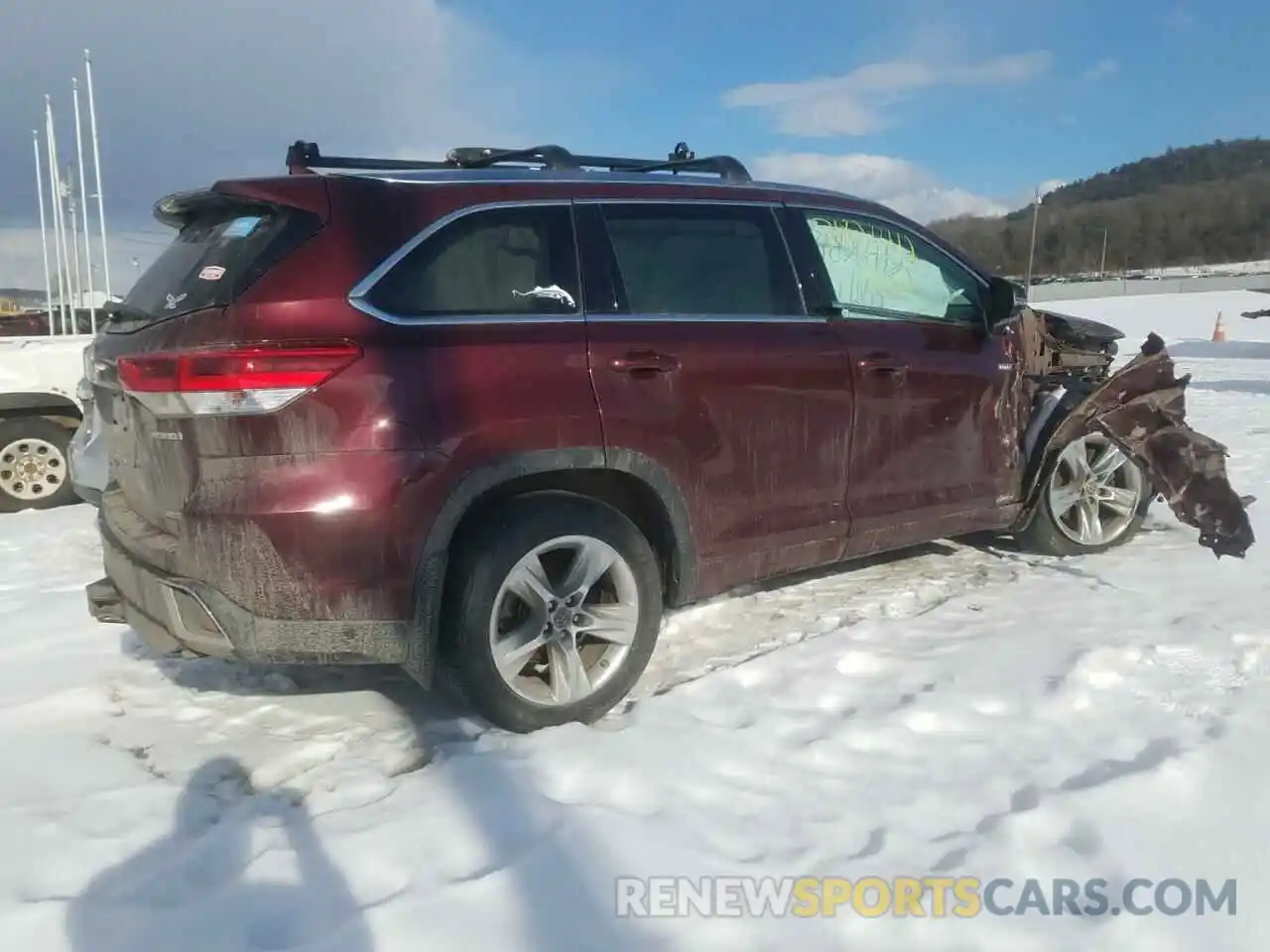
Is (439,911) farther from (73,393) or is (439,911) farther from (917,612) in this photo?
(73,393)

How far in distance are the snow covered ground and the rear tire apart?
299 centimetres

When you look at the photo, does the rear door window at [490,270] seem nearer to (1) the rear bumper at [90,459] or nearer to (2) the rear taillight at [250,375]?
(2) the rear taillight at [250,375]

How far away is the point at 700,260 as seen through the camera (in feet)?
12.3

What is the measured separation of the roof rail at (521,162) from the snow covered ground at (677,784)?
6.32ft

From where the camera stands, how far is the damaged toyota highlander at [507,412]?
2883 millimetres

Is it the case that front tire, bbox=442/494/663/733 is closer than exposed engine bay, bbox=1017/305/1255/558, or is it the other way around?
front tire, bbox=442/494/663/733

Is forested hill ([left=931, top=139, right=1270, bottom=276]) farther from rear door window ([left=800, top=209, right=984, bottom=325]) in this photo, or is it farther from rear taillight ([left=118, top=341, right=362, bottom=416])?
rear taillight ([left=118, top=341, right=362, bottom=416])

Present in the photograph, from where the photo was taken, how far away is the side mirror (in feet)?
15.1

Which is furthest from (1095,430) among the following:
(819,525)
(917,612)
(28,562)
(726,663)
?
(28,562)

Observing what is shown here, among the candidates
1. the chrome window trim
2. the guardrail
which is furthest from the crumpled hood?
the guardrail

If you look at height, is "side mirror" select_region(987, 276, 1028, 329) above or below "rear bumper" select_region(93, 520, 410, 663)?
above

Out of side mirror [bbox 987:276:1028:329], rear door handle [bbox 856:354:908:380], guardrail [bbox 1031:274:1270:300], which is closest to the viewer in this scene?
rear door handle [bbox 856:354:908:380]

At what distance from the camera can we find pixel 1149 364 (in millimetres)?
5039

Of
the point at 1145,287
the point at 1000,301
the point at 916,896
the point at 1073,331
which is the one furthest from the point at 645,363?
the point at 1145,287
